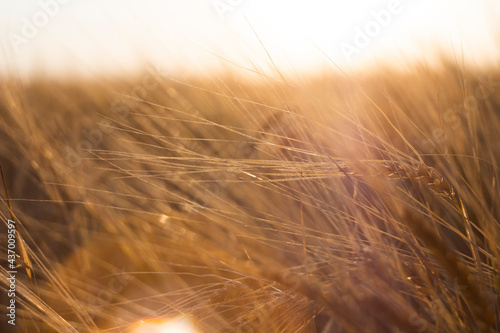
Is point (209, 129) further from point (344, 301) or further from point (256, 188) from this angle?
point (344, 301)

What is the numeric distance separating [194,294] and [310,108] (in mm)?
322

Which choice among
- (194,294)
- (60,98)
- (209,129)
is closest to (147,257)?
(194,294)

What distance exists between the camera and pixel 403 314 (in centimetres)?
40

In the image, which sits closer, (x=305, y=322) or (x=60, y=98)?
(x=305, y=322)

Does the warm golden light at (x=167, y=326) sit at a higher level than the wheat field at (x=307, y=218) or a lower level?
lower

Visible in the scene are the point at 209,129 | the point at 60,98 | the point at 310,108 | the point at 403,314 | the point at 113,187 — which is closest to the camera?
the point at 403,314

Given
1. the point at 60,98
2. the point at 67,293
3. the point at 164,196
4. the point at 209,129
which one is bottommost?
the point at 67,293

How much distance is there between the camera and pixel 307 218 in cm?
65

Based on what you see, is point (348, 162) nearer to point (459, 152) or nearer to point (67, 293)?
point (459, 152)

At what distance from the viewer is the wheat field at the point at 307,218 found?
0.44 m

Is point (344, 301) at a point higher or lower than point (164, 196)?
lower

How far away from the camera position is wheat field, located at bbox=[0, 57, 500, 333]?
0.44 meters

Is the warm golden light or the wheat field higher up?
the wheat field

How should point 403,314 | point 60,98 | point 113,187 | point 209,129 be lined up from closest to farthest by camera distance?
point 403,314, point 113,187, point 209,129, point 60,98
